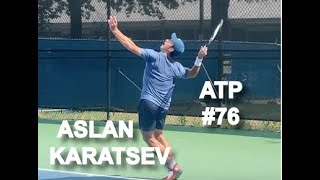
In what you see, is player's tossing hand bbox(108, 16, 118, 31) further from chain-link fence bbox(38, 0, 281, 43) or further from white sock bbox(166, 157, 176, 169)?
white sock bbox(166, 157, 176, 169)

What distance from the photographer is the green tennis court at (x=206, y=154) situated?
720cm

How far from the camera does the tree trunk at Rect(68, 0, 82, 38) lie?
434 inches

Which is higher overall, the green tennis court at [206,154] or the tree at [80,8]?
the tree at [80,8]

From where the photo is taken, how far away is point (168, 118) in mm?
10531

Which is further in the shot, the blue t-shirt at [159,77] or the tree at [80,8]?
the tree at [80,8]

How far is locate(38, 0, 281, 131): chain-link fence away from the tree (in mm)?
14

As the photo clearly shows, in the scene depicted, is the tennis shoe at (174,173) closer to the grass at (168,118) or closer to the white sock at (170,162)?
the white sock at (170,162)

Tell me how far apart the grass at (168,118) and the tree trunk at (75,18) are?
1.14m

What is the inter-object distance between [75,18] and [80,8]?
6.6 inches

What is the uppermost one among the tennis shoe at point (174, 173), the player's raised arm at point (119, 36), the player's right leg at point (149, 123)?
the player's raised arm at point (119, 36)

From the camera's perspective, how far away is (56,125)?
1078 centimetres

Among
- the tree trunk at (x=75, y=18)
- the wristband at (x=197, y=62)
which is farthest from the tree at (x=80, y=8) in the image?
the wristband at (x=197, y=62)

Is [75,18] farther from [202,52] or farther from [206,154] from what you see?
[206,154]

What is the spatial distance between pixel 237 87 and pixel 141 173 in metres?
3.73
